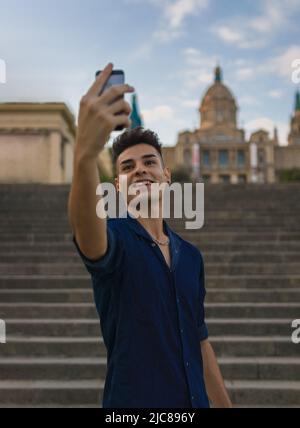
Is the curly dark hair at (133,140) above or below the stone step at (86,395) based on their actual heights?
above

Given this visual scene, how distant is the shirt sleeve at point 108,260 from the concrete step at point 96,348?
3.52m

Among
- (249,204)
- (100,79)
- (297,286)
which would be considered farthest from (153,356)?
(249,204)

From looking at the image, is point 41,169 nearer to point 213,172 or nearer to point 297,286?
point 297,286

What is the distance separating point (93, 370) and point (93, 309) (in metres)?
1.04

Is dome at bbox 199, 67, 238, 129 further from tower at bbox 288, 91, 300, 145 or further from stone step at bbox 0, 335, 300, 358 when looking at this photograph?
stone step at bbox 0, 335, 300, 358

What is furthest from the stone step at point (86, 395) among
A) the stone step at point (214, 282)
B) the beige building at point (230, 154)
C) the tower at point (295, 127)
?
the tower at point (295, 127)

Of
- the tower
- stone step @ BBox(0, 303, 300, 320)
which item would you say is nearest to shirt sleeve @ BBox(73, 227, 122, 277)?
stone step @ BBox(0, 303, 300, 320)

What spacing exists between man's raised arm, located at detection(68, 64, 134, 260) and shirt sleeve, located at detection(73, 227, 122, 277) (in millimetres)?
75

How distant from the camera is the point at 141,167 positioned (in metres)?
1.54

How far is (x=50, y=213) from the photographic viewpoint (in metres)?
8.81

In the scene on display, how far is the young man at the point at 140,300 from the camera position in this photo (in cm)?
129

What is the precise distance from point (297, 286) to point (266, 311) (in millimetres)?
908

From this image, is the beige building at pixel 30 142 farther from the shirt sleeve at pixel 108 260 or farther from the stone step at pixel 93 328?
the shirt sleeve at pixel 108 260

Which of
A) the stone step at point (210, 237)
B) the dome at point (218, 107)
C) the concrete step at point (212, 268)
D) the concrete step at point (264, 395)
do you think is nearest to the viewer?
the concrete step at point (264, 395)
